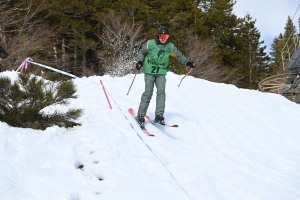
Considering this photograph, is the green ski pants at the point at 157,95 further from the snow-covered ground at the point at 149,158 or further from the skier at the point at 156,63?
the snow-covered ground at the point at 149,158

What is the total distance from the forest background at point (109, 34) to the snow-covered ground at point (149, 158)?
555 inches

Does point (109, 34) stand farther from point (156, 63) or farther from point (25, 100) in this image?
point (25, 100)

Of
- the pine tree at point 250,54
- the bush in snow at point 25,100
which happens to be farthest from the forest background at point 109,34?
the bush in snow at point 25,100

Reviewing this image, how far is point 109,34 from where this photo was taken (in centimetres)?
2397

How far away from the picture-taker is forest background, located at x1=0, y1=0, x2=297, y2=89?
68.8 feet

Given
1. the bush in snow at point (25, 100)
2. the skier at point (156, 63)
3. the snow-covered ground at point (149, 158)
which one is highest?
the skier at point (156, 63)

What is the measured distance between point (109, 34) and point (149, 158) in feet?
66.7

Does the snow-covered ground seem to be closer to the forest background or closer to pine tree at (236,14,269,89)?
the forest background

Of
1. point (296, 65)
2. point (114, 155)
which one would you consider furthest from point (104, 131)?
point (296, 65)

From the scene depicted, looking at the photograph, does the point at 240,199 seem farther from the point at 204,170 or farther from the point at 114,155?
the point at 114,155

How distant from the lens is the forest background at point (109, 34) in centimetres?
2097

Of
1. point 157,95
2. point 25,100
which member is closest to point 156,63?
point 157,95

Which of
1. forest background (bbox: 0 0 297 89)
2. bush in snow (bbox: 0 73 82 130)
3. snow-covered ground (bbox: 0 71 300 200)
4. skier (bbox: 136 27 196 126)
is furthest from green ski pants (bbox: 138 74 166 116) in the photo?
forest background (bbox: 0 0 297 89)

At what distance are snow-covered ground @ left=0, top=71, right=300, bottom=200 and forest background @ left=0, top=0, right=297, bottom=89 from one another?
14085 millimetres
